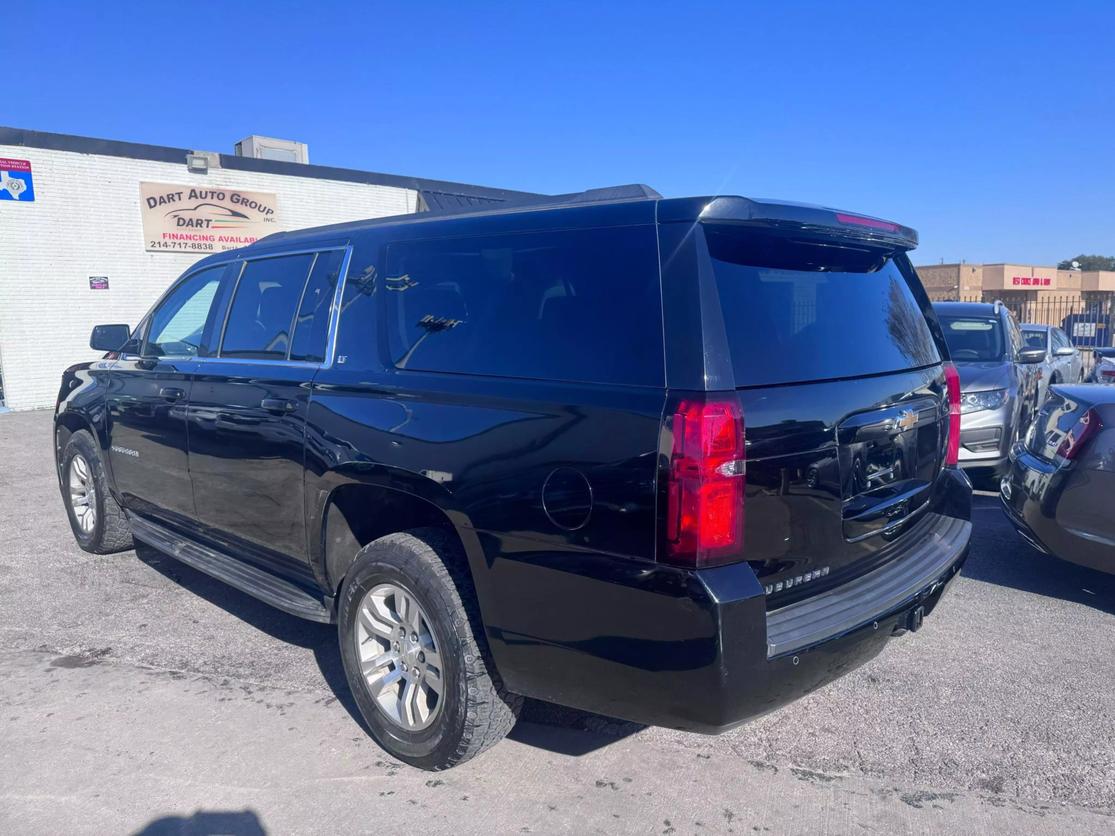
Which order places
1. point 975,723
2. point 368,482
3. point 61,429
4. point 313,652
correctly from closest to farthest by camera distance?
point 368,482
point 975,723
point 313,652
point 61,429

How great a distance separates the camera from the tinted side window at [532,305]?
2676 millimetres

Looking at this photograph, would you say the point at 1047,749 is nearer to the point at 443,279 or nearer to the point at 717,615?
the point at 717,615

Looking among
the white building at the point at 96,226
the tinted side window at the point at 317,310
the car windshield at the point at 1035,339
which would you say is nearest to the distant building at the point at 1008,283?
the car windshield at the point at 1035,339

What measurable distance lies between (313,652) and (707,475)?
2.79 metres

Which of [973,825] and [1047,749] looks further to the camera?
[1047,749]

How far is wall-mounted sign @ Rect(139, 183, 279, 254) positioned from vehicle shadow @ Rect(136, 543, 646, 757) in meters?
12.2

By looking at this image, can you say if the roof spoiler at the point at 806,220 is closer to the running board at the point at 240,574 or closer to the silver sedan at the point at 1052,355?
the running board at the point at 240,574

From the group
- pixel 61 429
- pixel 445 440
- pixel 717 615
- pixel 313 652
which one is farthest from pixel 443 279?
pixel 61 429

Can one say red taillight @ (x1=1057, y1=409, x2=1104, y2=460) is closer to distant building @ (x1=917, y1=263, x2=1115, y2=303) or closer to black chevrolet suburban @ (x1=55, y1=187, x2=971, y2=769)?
black chevrolet suburban @ (x1=55, y1=187, x2=971, y2=769)

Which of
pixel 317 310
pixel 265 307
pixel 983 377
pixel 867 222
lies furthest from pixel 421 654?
pixel 983 377

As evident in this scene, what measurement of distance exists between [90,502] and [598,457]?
4.74 meters

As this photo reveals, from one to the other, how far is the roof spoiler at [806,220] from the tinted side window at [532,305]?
0.23 m

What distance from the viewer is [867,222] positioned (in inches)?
125

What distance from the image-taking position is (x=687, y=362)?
8.26ft
